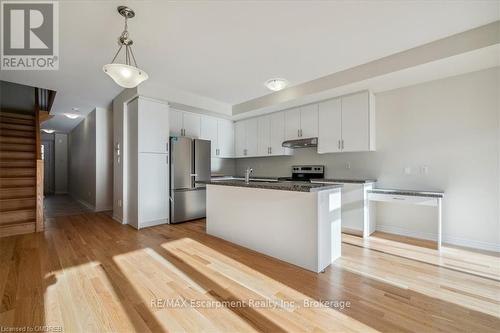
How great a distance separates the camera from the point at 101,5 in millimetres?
2033

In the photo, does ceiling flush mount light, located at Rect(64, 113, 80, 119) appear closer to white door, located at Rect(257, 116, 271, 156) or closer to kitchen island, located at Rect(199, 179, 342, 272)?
white door, located at Rect(257, 116, 271, 156)

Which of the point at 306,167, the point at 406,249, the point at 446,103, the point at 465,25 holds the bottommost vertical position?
the point at 406,249

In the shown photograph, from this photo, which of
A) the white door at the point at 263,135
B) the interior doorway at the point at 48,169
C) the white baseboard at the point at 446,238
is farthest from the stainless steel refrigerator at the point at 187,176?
the interior doorway at the point at 48,169

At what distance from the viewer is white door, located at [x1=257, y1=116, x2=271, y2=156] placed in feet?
17.2

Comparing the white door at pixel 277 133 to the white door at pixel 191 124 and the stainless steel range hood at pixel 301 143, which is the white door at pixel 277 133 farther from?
the white door at pixel 191 124

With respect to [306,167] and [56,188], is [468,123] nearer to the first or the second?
[306,167]

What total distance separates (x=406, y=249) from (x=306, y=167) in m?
2.31

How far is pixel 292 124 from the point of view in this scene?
4.75 meters

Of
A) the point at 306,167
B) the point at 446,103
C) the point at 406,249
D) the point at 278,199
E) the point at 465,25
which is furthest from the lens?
the point at 306,167

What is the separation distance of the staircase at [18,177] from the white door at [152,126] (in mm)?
1858

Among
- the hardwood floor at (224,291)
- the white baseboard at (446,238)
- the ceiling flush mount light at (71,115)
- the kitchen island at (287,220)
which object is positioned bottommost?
the hardwood floor at (224,291)

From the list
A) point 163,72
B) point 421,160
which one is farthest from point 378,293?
point 163,72

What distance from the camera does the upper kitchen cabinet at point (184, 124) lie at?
4.83m

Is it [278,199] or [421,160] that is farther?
[421,160]
